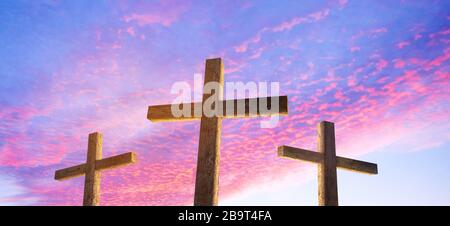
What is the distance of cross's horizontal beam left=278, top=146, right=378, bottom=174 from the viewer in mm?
7973

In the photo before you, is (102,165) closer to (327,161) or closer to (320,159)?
(320,159)

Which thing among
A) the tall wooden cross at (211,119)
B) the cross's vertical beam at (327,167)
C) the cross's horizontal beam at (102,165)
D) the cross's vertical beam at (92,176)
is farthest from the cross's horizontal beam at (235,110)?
the cross's vertical beam at (92,176)

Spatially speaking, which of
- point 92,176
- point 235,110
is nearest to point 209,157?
point 235,110

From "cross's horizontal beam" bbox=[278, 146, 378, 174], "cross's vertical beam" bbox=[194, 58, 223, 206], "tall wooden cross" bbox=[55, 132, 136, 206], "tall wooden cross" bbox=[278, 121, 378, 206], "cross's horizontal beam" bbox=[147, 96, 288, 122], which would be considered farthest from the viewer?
"tall wooden cross" bbox=[55, 132, 136, 206]

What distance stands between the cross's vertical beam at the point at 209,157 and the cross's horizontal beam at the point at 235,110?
6.2 inches

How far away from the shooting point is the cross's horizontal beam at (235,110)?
5.66 metres

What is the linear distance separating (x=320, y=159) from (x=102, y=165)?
4.72 metres

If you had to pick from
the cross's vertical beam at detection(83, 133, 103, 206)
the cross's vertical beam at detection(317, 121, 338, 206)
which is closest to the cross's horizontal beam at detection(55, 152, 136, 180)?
the cross's vertical beam at detection(83, 133, 103, 206)

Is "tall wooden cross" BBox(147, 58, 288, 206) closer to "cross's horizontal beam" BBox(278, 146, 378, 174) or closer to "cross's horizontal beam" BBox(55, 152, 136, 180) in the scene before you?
"cross's horizontal beam" BBox(278, 146, 378, 174)

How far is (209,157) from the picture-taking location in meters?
5.59

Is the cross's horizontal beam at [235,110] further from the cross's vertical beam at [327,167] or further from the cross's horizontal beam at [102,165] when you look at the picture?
the cross's vertical beam at [327,167]

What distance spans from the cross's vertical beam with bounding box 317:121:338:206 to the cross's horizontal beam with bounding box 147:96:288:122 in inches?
133

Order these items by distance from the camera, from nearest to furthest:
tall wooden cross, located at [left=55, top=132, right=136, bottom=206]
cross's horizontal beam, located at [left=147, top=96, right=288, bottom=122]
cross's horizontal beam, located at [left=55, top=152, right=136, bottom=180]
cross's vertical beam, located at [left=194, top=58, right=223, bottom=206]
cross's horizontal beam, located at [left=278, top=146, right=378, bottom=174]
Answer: cross's vertical beam, located at [left=194, top=58, right=223, bottom=206] → cross's horizontal beam, located at [left=147, top=96, right=288, bottom=122] → cross's horizontal beam, located at [left=278, top=146, right=378, bottom=174] → cross's horizontal beam, located at [left=55, top=152, right=136, bottom=180] → tall wooden cross, located at [left=55, top=132, right=136, bottom=206]
